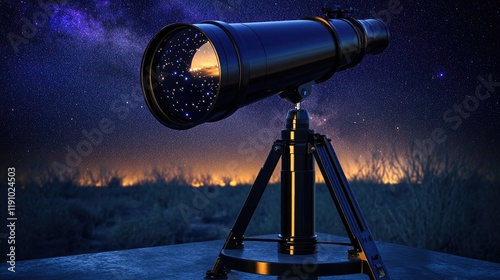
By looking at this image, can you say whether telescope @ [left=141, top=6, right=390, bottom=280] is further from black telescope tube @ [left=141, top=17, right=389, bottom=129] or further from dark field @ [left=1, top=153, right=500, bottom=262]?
dark field @ [left=1, top=153, right=500, bottom=262]

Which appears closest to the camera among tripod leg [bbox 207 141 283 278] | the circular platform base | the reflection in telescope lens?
the reflection in telescope lens

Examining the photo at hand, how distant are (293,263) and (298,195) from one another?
29cm

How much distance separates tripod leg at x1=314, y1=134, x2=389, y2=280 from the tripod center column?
0.06 m

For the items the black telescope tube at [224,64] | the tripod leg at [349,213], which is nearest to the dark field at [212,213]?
the tripod leg at [349,213]

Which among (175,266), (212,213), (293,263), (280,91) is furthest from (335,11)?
(212,213)

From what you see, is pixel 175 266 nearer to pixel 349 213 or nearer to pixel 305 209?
pixel 305 209

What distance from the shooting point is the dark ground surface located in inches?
135

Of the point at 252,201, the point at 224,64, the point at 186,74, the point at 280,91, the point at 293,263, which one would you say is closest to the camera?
the point at 224,64

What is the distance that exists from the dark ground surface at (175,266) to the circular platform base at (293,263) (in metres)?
0.28

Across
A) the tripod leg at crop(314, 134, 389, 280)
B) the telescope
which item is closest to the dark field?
the telescope

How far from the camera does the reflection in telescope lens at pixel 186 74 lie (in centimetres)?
221

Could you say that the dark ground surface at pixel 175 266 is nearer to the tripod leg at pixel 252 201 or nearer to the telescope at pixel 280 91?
the tripod leg at pixel 252 201

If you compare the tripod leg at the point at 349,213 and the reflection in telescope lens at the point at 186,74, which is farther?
the tripod leg at the point at 349,213

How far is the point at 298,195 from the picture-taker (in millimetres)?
2619
